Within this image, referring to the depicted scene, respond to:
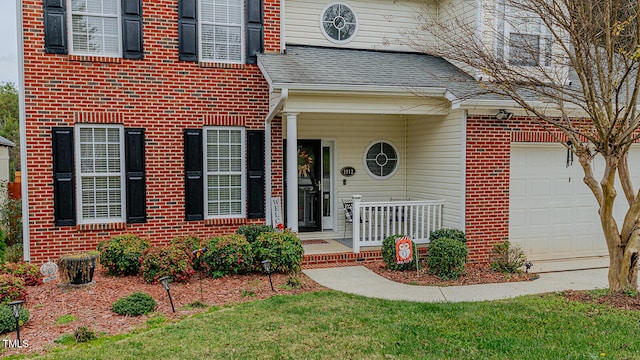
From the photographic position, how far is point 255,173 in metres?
9.41

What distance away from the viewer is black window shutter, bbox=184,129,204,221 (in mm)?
9039

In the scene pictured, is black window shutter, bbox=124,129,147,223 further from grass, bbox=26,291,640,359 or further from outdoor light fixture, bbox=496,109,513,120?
outdoor light fixture, bbox=496,109,513,120

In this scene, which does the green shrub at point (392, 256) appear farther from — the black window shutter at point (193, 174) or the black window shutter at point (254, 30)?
the black window shutter at point (254, 30)

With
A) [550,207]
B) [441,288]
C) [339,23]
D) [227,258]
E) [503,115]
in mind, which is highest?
[339,23]

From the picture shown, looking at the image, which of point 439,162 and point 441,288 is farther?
point 439,162

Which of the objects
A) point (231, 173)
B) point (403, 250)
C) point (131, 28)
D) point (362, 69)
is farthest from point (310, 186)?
point (131, 28)

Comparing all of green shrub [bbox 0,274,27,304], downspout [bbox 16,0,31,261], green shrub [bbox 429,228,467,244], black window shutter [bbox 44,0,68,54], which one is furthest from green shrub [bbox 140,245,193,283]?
green shrub [bbox 429,228,467,244]

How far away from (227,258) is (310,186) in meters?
3.60

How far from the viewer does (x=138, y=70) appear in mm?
8805

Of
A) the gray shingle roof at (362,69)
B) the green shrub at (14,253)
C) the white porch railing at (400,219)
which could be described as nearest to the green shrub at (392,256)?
the white porch railing at (400,219)

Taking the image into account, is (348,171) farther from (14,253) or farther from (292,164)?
(14,253)

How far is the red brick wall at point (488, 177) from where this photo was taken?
8.98 metres

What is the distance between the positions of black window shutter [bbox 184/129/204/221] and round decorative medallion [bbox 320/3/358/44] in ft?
11.6

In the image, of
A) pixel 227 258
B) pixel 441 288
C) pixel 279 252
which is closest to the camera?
pixel 441 288
